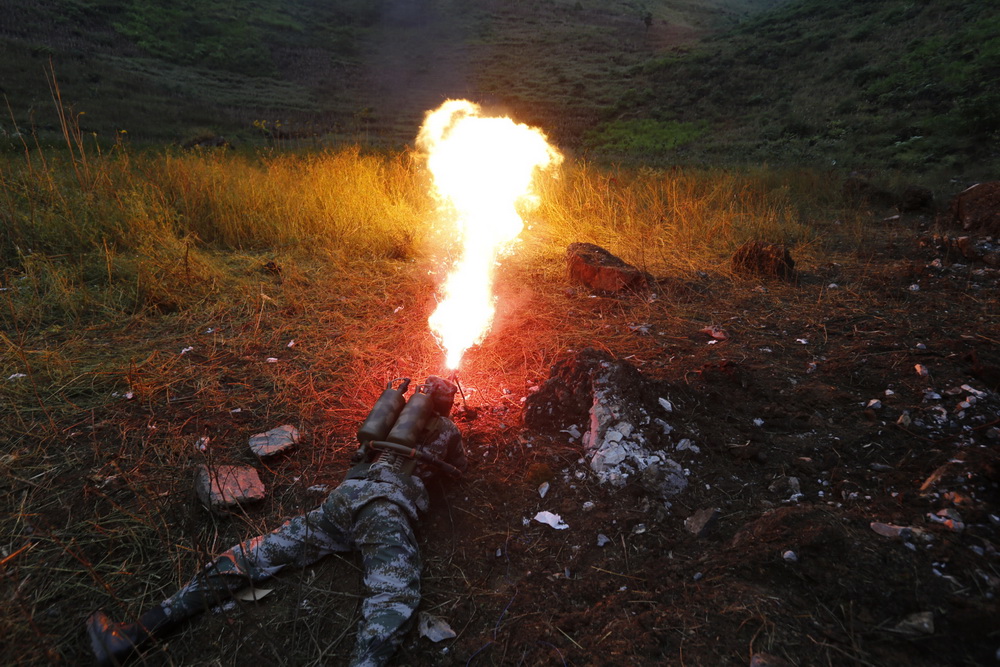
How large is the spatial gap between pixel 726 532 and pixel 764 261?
13.9 feet

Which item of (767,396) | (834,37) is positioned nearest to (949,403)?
(767,396)

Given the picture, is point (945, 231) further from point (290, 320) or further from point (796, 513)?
point (290, 320)

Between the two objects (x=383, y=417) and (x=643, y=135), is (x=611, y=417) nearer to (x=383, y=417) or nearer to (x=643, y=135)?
(x=383, y=417)

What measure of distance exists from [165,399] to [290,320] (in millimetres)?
1355

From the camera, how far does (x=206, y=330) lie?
159 inches

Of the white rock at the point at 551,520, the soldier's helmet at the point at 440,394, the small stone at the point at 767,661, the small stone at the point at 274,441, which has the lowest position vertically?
the white rock at the point at 551,520

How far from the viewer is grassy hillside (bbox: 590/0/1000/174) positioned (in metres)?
12.2

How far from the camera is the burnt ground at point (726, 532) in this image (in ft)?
5.36

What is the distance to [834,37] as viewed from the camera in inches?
880

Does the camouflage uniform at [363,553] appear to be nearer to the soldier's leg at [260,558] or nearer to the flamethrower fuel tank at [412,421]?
the soldier's leg at [260,558]

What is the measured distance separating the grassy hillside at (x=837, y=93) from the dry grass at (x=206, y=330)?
8580 mm

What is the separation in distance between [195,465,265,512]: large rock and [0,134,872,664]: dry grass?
0.08m

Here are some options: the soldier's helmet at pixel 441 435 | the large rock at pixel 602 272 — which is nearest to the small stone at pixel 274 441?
the soldier's helmet at pixel 441 435

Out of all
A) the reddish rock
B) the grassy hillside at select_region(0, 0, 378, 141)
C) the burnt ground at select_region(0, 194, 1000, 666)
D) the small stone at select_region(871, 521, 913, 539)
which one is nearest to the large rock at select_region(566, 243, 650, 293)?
the burnt ground at select_region(0, 194, 1000, 666)
